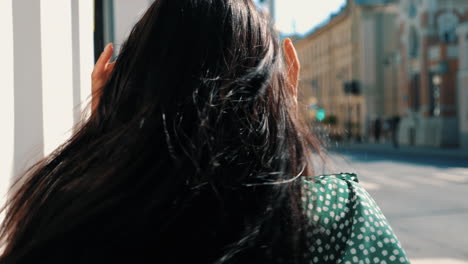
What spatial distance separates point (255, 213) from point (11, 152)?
39.8 inches

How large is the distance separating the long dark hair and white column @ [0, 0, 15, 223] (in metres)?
0.55

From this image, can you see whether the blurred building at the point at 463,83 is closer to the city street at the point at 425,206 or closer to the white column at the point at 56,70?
the city street at the point at 425,206

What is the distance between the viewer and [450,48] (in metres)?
31.0

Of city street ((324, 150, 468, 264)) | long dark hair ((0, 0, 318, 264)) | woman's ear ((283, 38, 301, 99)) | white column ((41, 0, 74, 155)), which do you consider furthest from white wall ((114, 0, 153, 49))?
long dark hair ((0, 0, 318, 264))

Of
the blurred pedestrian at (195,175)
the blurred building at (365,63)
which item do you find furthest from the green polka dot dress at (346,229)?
the blurred building at (365,63)

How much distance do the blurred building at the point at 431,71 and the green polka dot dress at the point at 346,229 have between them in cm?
2948

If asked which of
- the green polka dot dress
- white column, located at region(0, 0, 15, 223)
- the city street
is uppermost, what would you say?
white column, located at region(0, 0, 15, 223)

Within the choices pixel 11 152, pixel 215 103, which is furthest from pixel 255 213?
pixel 11 152

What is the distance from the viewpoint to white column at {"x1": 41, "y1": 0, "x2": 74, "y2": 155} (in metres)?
1.92

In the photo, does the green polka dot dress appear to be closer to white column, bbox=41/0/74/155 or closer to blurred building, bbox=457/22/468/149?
white column, bbox=41/0/74/155

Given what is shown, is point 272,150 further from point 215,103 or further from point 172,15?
point 172,15

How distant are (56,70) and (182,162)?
3.58ft

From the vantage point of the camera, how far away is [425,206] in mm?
9438

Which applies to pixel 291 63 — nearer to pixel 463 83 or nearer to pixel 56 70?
pixel 56 70
